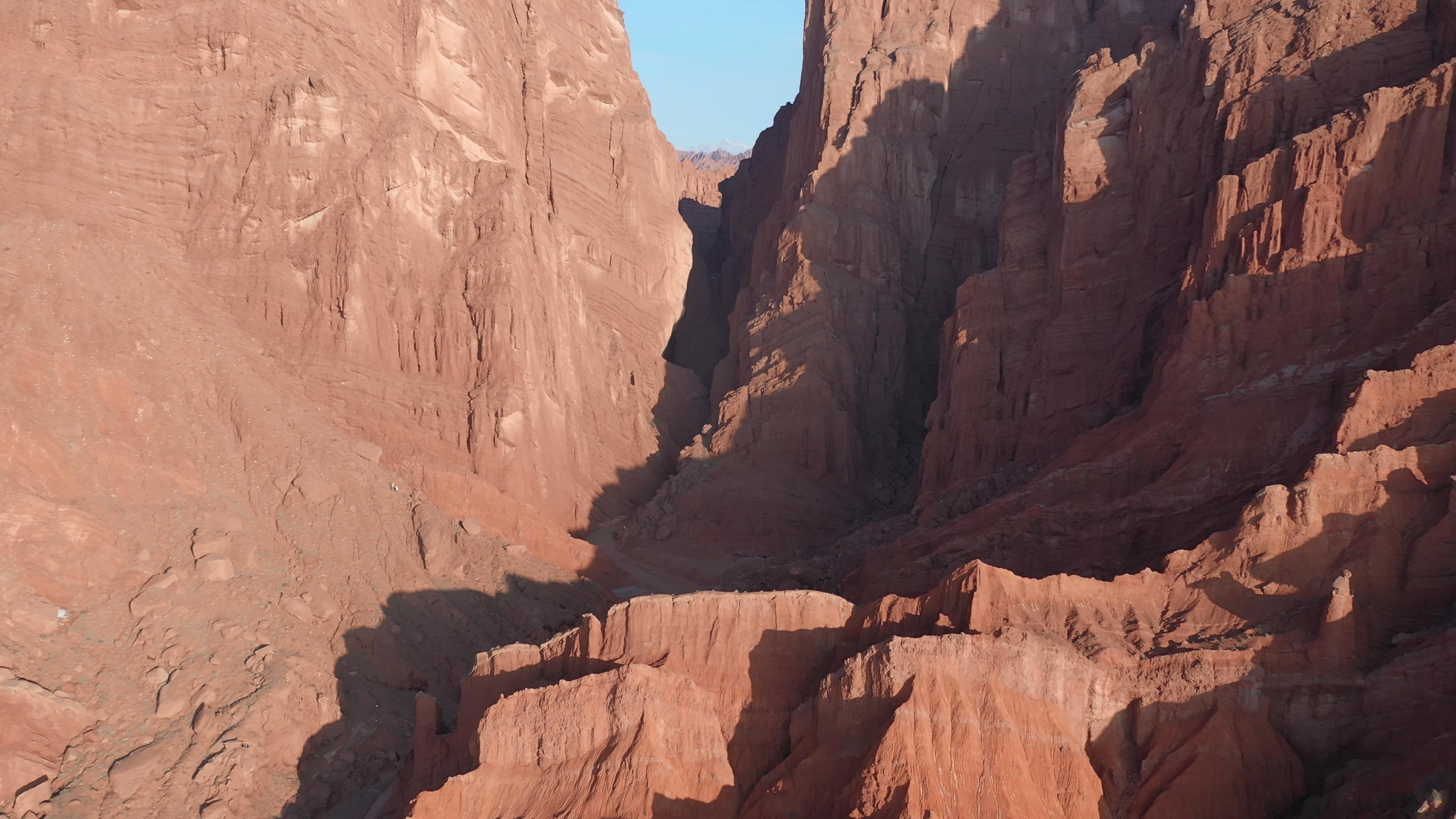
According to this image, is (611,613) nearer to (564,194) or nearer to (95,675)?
(95,675)

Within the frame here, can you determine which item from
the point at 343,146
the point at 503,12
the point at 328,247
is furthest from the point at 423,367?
the point at 503,12

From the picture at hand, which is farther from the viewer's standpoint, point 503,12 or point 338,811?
point 503,12

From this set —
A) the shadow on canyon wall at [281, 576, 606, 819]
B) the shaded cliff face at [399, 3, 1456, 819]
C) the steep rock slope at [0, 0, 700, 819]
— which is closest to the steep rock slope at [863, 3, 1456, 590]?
the shaded cliff face at [399, 3, 1456, 819]

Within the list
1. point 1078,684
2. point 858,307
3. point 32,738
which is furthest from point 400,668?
point 858,307

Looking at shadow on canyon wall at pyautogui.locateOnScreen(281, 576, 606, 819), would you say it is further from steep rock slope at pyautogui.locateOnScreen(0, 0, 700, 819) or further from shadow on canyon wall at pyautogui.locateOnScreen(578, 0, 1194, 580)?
shadow on canyon wall at pyautogui.locateOnScreen(578, 0, 1194, 580)

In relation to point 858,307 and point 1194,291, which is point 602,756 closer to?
point 1194,291

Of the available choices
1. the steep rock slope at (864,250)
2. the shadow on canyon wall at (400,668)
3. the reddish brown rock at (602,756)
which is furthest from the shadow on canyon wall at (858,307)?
the reddish brown rock at (602,756)
